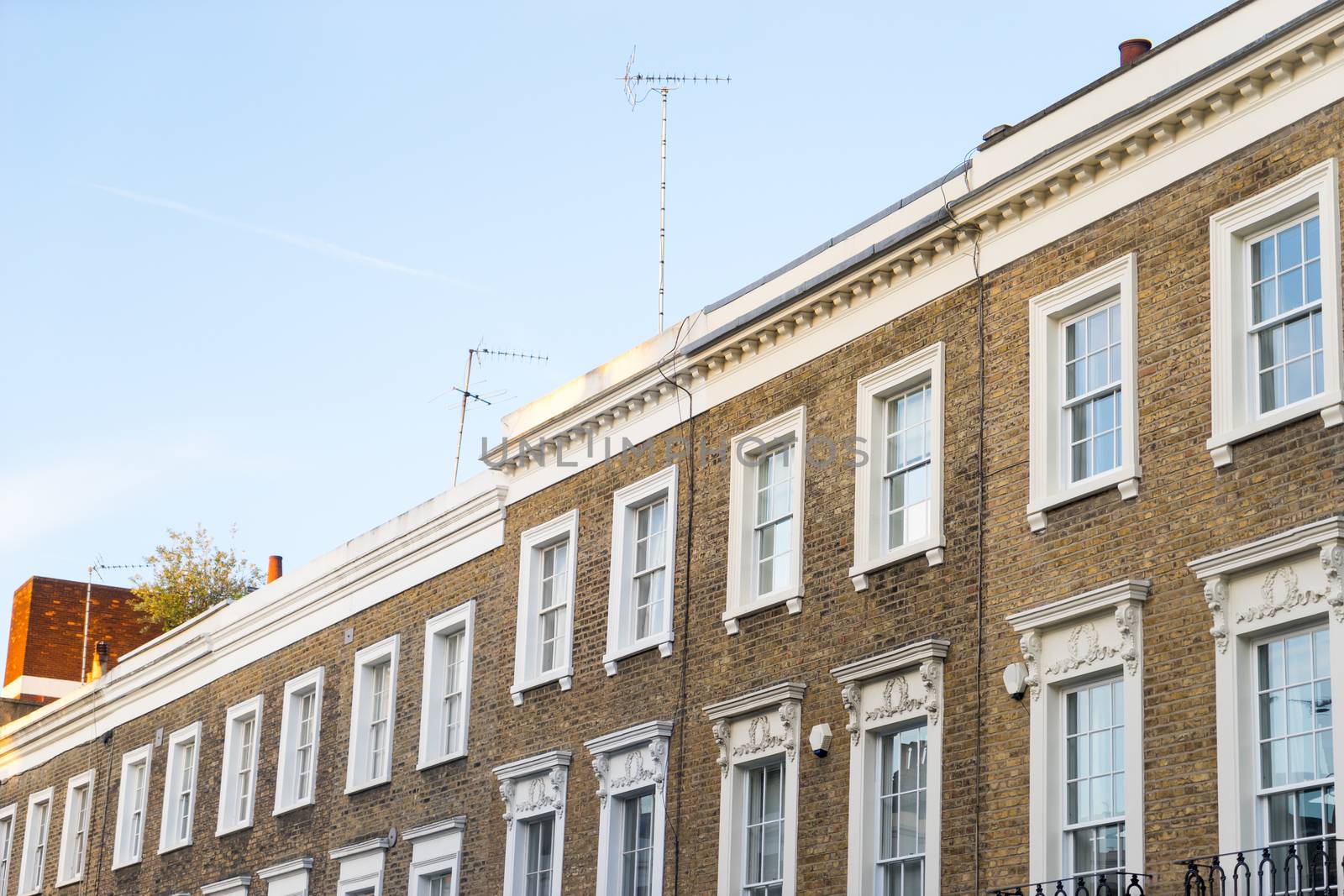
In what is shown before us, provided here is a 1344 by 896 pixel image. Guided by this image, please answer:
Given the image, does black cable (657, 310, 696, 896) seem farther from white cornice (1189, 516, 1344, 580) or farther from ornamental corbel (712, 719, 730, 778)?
white cornice (1189, 516, 1344, 580)

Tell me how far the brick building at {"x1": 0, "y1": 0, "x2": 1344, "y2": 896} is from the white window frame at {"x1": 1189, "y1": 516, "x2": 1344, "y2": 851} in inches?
1.2

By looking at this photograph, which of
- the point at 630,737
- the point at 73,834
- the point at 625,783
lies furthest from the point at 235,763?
the point at 630,737

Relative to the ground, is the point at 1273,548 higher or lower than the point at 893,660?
higher

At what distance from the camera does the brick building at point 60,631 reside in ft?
169

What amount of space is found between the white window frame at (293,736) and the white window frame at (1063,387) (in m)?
15.1

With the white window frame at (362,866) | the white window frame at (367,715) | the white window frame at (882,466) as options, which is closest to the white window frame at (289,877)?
the white window frame at (362,866)

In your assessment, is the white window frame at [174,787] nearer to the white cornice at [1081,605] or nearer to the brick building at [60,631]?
the brick building at [60,631]

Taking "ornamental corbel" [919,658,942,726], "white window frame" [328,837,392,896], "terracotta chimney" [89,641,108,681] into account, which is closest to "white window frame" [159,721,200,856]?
"white window frame" [328,837,392,896]

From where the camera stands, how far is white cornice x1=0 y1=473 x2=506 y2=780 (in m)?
27.1

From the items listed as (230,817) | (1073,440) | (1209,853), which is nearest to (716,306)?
(1073,440)

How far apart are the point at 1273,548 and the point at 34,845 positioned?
31124 millimetres

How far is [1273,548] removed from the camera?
14.8 metres

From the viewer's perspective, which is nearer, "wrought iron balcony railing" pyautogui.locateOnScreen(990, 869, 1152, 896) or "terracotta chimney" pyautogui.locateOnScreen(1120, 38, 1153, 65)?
"wrought iron balcony railing" pyautogui.locateOnScreen(990, 869, 1152, 896)

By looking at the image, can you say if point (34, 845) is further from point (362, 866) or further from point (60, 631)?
point (362, 866)
